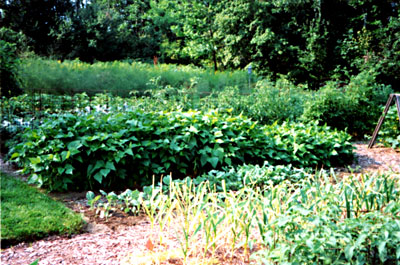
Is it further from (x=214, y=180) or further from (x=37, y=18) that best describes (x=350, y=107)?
(x=37, y=18)

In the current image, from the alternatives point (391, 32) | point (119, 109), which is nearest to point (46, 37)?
point (119, 109)

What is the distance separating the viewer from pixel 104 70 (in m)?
10.4

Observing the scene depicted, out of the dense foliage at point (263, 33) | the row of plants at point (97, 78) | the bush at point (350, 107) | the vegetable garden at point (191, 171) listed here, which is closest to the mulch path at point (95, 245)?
the vegetable garden at point (191, 171)

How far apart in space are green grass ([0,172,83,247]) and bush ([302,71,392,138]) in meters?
5.43

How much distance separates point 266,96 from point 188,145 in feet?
12.2

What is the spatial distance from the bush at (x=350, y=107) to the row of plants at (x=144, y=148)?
2344mm

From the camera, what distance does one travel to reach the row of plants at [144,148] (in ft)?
12.5

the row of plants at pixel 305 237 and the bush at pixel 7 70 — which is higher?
the bush at pixel 7 70

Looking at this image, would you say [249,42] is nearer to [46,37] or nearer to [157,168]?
[46,37]

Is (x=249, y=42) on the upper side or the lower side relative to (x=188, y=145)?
upper

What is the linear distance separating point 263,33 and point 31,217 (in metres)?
15.4

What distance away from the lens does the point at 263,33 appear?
16.7 meters

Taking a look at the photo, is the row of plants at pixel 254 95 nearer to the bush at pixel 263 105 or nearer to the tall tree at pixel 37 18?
the bush at pixel 263 105

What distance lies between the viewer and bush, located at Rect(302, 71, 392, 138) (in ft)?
24.4
